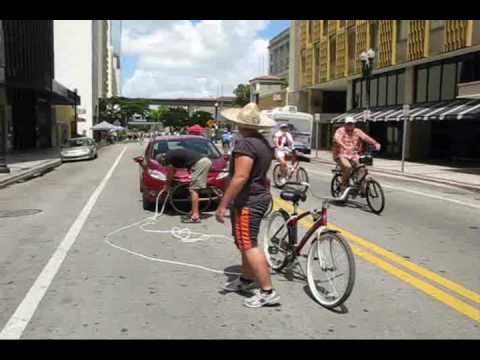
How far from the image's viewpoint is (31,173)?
2052cm

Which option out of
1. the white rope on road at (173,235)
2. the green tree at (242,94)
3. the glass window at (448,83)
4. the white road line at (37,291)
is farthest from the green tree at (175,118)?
the white road line at (37,291)

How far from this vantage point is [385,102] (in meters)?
35.3

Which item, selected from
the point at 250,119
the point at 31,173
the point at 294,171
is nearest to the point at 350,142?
the point at 294,171

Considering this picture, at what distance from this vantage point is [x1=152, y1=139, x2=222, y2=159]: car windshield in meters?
11.5

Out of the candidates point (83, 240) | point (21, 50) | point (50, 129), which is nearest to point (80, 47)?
point (50, 129)

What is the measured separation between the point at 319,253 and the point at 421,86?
27895mm

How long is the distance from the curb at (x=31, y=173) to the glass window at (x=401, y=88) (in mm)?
19643

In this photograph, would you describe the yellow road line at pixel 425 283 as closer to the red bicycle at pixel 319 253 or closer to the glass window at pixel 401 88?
the red bicycle at pixel 319 253

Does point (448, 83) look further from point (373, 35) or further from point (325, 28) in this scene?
point (325, 28)

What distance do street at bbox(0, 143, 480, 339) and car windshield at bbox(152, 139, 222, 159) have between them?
6.09ft

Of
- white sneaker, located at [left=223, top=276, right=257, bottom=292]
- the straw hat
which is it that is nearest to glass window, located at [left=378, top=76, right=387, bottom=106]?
white sneaker, located at [left=223, top=276, right=257, bottom=292]

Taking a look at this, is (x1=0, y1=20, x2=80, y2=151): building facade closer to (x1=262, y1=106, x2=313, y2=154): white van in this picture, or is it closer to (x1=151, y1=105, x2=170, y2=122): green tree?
(x1=262, y1=106, x2=313, y2=154): white van
